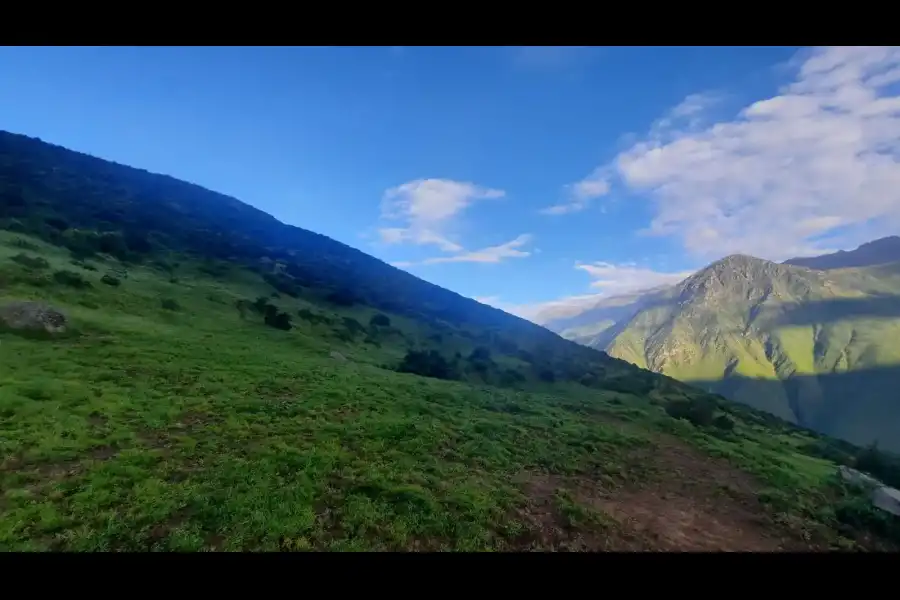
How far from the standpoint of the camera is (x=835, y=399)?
15050 centimetres

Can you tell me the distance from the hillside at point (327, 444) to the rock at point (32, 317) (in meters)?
0.10

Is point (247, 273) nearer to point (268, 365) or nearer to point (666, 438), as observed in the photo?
point (268, 365)

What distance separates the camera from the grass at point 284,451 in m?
9.35

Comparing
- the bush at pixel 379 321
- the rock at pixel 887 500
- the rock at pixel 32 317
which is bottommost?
the rock at pixel 32 317

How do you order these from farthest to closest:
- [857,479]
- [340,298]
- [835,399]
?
[835,399] → [340,298] → [857,479]

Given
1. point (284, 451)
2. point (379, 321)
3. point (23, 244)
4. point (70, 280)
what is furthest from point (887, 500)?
point (23, 244)

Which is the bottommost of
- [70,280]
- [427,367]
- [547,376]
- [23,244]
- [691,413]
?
[70,280]

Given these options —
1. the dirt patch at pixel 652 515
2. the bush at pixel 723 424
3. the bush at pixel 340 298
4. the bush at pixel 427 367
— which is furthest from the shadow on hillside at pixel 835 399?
the dirt patch at pixel 652 515

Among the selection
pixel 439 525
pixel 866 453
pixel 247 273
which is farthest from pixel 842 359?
pixel 439 525

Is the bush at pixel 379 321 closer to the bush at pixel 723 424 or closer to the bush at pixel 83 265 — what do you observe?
the bush at pixel 83 265

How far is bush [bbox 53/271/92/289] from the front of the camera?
24.2m

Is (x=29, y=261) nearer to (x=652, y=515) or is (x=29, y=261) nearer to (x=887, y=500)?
(x=652, y=515)

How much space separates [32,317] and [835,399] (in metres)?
184
